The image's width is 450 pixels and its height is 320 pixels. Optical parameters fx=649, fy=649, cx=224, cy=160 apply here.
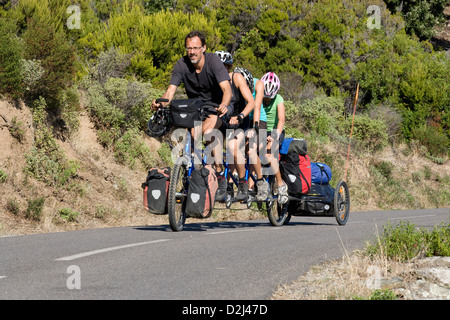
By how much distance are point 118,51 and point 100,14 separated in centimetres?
985

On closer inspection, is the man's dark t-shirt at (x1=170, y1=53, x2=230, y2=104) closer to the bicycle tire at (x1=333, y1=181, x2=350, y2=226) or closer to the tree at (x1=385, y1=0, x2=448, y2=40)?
the bicycle tire at (x1=333, y1=181, x2=350, y2=226)

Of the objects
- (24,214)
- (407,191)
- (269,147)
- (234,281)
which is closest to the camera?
(234,281)

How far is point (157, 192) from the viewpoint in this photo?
27.7 feet

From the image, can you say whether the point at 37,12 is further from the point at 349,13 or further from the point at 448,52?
the point at 448,52

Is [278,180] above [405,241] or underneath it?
above

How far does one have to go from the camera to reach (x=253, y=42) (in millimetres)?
31531

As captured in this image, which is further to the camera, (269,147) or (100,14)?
(100,14)

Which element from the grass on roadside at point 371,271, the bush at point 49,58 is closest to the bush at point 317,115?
the bush at point 49,58

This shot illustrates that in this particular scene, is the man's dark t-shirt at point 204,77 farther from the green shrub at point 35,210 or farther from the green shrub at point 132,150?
the green shrub at point 132,150

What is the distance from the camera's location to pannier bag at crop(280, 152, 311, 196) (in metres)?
10.8

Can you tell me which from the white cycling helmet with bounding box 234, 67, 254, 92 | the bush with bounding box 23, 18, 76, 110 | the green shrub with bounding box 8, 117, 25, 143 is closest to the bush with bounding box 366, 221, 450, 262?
the white cycling helmet with bounding box 234, 67, 254, 92

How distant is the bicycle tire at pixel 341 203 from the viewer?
11706 mm

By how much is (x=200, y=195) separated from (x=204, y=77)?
157 centimetres
